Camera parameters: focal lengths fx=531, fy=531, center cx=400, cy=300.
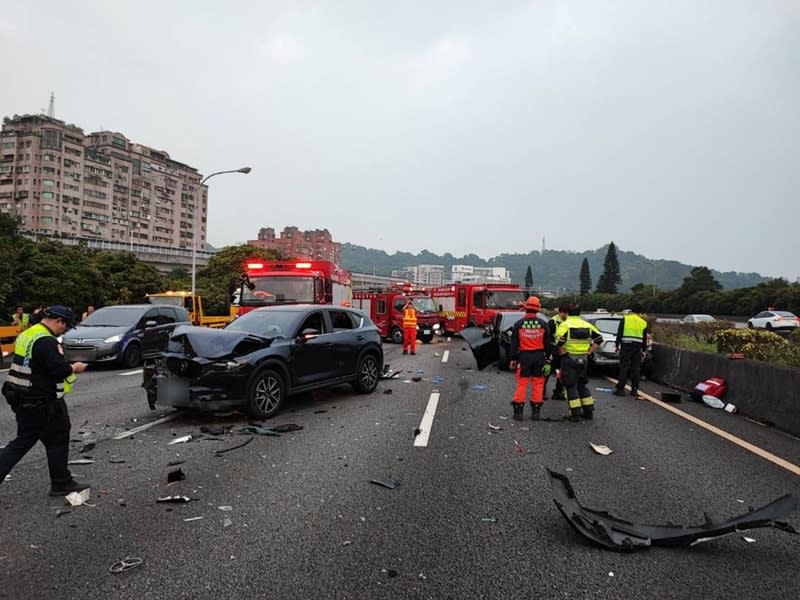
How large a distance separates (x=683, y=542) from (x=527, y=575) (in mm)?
1269

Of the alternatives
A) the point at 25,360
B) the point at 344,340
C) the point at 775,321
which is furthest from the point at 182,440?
the point at 775,321

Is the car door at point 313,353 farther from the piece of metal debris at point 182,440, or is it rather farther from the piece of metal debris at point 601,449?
the piece of metal debris at point 601,449

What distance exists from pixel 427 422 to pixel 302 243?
147m

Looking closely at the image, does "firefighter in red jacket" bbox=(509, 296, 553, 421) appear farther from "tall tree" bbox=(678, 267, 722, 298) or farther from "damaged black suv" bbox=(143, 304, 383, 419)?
"tall tree" bbox=(678, 267, 722, 298)

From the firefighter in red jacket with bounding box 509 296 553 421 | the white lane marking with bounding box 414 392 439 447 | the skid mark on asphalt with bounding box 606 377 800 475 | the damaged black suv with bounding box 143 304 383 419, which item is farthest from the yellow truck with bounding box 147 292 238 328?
the skid mark on asphalt with bounding box 606 377 800 475

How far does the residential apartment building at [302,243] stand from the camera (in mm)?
148000

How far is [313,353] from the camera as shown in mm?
8531

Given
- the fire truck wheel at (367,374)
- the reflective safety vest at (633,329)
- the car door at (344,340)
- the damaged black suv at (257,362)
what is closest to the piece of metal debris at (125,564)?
the damaged black suv at (257,362)

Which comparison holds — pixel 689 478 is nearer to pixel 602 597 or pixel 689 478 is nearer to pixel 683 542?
pixel 683 542

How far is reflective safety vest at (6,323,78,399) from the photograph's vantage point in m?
4.46

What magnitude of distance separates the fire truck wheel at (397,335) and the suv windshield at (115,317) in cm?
1143

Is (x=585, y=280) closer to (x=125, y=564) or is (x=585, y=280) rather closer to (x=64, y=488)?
(x=64, y=488)

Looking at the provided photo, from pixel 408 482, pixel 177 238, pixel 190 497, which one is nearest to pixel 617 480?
pixel 408 482

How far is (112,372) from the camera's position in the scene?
13039 millimetres
